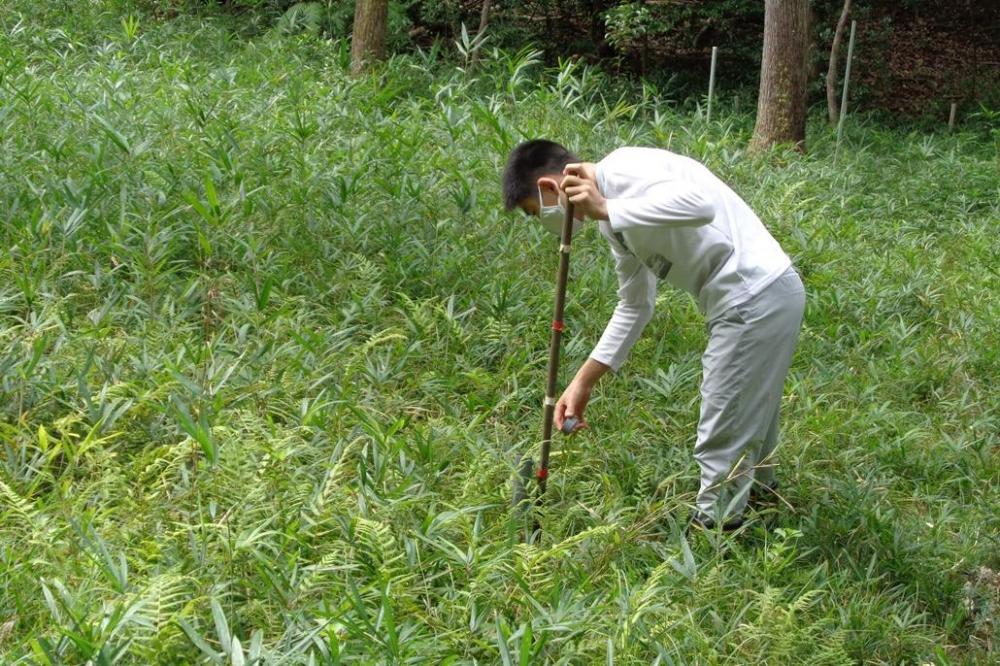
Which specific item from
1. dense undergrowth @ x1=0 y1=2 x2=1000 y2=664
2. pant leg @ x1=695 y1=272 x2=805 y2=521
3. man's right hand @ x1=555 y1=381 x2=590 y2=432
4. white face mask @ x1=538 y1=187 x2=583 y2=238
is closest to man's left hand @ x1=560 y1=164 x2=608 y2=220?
white face mask @ x1=538 y1=187 x2=583 y2=238

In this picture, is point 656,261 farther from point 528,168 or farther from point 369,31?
point 369,31

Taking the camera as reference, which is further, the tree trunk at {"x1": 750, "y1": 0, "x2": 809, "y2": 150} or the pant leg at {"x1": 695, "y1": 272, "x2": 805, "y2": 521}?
the tree trunk at {"x1": 750, "y1": 0, "x2": 809, "y2": 150}

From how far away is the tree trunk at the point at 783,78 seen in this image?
871 centimetres

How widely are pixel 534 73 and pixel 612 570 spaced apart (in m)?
8.76

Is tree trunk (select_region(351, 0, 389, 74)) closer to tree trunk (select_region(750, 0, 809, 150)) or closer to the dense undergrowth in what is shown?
the dense undergrowth

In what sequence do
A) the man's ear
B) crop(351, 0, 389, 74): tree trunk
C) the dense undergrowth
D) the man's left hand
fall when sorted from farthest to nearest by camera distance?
crop(351, 0, 389, 74): tree trunk → the man's ear → the man's left hand → the dense undergrowth

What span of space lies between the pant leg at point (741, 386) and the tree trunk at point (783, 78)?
5.63 m

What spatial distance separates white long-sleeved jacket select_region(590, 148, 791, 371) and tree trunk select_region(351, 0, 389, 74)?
5.80m

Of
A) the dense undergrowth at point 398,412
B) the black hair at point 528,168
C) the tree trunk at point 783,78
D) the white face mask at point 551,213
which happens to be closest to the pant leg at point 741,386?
the dense undergrowth at point 398,412

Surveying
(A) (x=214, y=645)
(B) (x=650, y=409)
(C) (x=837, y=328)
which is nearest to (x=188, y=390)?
(A) (x=214, y=645)

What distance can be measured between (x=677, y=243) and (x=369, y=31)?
6204mm

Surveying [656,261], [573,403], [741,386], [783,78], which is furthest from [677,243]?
[783,78]

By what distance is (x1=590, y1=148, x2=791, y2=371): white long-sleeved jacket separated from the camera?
320cm

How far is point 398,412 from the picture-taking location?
4.11m
